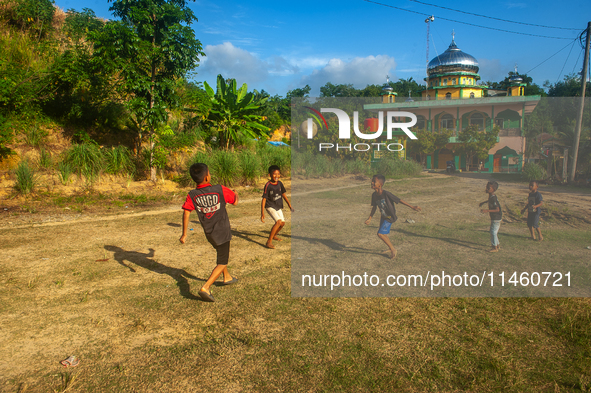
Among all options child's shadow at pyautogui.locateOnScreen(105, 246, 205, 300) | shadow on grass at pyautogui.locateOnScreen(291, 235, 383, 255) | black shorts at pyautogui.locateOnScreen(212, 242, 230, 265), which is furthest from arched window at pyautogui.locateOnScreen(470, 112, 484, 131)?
child's shadow at pyautogui.locateOnScreen(105, 246, 205, 300)

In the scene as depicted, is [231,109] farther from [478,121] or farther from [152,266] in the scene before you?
[478,121]

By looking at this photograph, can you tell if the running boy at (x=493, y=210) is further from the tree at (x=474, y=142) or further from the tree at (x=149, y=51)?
the tree at (x=149, y=51)

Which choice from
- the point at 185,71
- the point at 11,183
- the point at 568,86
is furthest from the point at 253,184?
the point at 568,86

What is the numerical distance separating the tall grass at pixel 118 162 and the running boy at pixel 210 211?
8.72m

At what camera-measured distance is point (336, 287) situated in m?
4.53

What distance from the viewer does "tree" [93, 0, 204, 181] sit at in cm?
1065

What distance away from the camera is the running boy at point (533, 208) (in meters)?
5.00

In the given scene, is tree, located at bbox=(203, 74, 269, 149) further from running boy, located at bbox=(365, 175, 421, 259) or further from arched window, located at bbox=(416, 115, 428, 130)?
running boy, located at bbox=(365, 175, 421, 259)

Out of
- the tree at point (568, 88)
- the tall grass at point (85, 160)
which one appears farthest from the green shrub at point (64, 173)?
the tree at point (568, 88)

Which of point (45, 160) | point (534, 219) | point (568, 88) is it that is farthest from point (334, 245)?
point (568, 88)

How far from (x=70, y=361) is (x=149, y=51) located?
33.3ft

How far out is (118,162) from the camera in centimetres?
1180

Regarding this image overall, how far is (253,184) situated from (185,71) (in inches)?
186

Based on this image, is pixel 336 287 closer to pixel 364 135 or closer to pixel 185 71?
pixel 364 135
